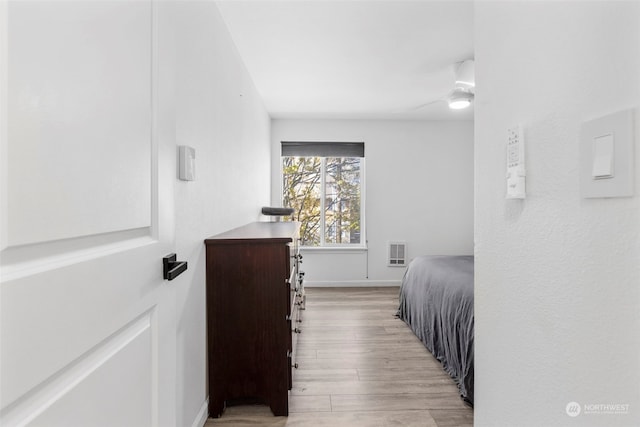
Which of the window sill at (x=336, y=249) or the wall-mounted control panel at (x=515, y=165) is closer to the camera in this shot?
the wall-mounted control panel at (x=515, y=165)

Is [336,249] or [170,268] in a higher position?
[170,268]

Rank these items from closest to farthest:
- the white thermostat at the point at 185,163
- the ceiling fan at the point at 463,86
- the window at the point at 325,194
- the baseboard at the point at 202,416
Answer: the white thermostat at the point at 185,163, the baseboard at the point at 202,416, the ceiling fan at the point at 463,86, the window at the point at 325,194

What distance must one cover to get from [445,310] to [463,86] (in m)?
2.17

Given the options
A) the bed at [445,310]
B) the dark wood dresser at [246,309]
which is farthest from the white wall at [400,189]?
the dark wood dresser at [246,309]

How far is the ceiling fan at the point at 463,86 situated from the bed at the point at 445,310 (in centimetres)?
158

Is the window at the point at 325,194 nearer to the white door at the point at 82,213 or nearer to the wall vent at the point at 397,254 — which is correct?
the wall vent at the point at 397,254

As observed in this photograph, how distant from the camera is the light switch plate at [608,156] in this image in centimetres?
52

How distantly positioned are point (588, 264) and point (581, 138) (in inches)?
8.9

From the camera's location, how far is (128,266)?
718mm

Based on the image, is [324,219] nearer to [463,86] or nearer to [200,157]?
[463,86]

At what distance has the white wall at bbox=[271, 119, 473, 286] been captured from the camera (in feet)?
16.5

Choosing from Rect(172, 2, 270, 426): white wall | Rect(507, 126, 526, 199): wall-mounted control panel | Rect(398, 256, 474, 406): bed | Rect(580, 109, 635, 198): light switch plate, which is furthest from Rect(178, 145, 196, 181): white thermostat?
Rect(398, 256, 474, 406): bed

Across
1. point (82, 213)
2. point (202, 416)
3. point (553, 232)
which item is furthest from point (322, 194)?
point (82, 213)

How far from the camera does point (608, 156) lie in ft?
1.81
